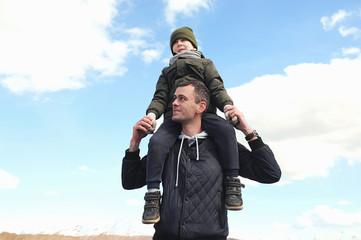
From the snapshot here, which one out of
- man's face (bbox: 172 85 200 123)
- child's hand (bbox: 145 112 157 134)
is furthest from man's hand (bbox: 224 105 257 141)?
child's hand (bbox: 145 112 157 134)

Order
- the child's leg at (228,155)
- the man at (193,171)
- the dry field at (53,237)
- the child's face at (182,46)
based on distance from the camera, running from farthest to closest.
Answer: the dry field at (53,237)
the child's face at (182,46)
the child's leg at (228,155)
the man at (193,171)

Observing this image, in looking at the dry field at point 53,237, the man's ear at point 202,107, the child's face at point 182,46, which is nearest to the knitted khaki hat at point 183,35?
the child's face at point 182,46

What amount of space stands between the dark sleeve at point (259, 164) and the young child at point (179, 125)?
1.09ft

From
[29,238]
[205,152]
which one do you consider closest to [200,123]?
[205,152]

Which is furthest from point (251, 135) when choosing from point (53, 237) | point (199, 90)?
point (53, 237)

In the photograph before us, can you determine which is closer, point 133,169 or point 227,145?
point 227,145

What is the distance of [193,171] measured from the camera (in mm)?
3949

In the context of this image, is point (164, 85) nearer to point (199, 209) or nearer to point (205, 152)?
point (205, 152)

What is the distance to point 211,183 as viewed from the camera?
3910 millimetres

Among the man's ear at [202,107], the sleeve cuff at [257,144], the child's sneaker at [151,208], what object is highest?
the man's ear at [202,107]

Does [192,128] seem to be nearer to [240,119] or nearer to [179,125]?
[179,125]

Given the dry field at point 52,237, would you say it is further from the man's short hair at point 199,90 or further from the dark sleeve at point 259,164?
the man's short hair at point 199,90

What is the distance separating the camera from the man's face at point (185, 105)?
4.15m

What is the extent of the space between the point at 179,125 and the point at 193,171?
703 millimetres
